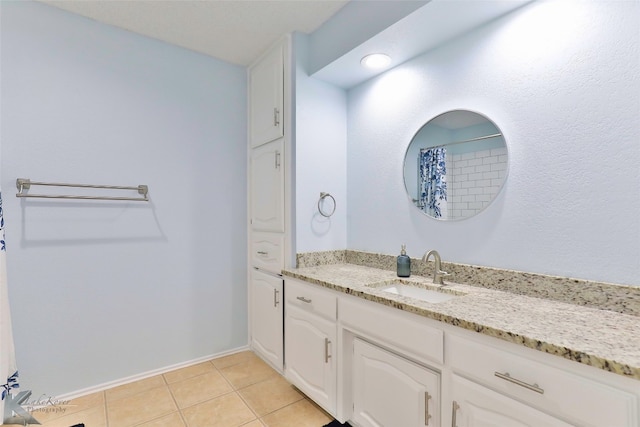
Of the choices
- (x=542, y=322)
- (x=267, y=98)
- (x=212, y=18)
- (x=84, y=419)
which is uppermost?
(x=212, y=18)

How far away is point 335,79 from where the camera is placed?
7.20 feet

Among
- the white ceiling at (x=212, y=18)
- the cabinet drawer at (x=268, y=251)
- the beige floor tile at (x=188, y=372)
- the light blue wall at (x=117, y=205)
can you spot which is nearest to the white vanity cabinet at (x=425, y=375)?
the cabinet drawer at (x=268, y=251)

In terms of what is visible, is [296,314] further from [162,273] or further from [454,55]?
[454,55]

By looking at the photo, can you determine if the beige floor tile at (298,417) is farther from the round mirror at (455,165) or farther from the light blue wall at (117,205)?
the round mirror at (455,165)

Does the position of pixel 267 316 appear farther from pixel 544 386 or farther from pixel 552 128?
→ pixel 552 128

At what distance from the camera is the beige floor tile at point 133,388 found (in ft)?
6.50

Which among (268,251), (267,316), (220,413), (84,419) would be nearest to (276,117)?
(268,251)

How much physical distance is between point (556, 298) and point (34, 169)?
9.14 ft

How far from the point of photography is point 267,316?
91.5 inches

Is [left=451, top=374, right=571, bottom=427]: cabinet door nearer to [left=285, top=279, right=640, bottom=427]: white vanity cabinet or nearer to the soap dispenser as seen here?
[left=285, top=279, right=640, bottom=427]: white vanity cabinet

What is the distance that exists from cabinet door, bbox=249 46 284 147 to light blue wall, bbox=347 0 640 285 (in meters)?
0.89

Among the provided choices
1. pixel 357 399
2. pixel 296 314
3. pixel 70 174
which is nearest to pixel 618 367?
pixel 357 399

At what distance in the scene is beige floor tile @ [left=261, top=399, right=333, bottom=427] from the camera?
5.59ft

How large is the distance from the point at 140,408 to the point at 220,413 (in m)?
0.49
